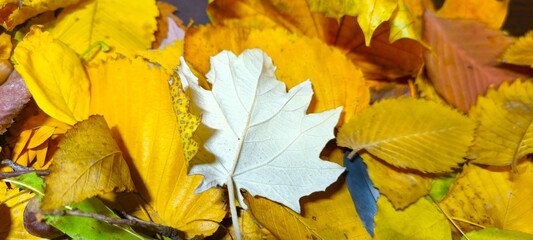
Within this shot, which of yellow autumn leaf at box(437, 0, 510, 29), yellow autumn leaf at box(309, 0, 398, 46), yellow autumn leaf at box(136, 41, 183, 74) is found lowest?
yellow autumn leaf at box(136, 41, 183, 74)

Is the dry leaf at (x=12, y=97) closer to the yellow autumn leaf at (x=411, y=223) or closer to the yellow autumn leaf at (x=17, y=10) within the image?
the yellow autumn leaf at (x=17, y=10)

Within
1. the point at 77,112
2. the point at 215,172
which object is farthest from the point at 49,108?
the point at 215,172

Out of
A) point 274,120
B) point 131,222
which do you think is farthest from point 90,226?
point 274,120

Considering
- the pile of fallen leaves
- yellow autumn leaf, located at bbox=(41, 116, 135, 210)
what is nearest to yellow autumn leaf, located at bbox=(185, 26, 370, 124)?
the pile of fallen leaves

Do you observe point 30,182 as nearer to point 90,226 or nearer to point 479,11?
Answer: point 90,226

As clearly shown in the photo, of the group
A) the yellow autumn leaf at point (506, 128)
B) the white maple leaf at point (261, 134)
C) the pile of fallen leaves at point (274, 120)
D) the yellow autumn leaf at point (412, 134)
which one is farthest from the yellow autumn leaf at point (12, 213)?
the yellow autumn leaf at point (506, 128)

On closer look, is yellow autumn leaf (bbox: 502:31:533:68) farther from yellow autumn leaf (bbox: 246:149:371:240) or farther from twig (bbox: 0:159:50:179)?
twig (bbox: 0:159:50:179)
